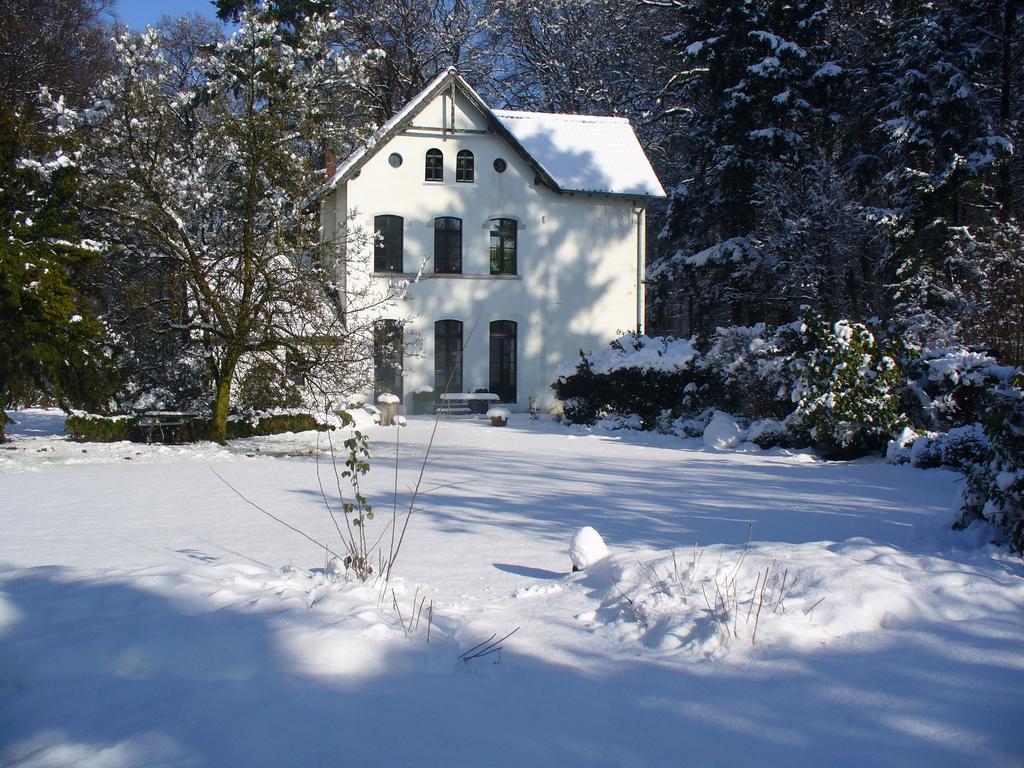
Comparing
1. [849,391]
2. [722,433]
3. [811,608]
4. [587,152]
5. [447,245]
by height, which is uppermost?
[587,152]

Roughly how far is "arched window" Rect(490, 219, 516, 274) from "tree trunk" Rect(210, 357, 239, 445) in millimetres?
10536

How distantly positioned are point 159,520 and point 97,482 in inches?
132

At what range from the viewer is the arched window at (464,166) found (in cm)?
2314

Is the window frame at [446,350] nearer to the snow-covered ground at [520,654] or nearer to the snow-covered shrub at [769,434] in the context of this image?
the snow-covered shrub at [769,434]

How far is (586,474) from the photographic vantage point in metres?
10.8

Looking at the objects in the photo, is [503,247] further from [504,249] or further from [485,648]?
[485,648]

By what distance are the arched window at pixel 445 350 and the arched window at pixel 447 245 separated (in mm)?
1568

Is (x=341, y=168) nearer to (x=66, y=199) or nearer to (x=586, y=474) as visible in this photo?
(x=66, y=199)

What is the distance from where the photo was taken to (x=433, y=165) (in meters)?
23.0

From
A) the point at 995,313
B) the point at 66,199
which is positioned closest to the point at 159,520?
the point at 66,199

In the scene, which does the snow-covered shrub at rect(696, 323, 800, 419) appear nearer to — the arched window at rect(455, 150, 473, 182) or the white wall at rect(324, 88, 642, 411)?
the white wall at rect(324, 88, 642, 411)

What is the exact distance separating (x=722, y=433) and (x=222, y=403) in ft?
29.1

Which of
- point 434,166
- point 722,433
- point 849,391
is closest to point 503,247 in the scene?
point 434,166

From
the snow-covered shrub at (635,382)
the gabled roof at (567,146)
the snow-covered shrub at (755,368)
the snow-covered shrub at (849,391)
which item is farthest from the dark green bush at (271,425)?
the snow-covered shrub at (849,391)
